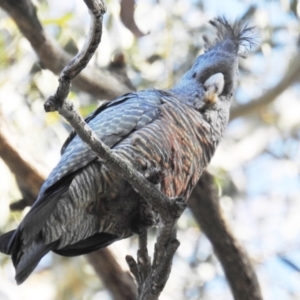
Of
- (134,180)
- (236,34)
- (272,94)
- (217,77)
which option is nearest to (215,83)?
(217,77)

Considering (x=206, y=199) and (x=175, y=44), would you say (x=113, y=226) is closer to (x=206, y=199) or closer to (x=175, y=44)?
(x=206, y=199)

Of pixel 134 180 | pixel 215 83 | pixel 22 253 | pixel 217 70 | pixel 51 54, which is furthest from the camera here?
pixel 51 54

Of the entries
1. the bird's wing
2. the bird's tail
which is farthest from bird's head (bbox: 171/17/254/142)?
the bird's tail

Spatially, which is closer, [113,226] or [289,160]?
[113,226]

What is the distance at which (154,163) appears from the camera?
296 cm

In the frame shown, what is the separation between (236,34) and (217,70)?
32 centimetres

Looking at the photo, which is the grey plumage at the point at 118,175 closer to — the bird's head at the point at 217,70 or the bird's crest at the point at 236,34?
the bird's head at the point at 217,70

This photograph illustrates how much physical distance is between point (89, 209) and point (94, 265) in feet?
3.17

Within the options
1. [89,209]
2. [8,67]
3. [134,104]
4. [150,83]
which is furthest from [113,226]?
[150,83]

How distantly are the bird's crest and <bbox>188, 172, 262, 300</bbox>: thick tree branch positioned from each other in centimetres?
75

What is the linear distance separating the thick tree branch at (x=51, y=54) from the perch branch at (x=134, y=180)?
1.38 m

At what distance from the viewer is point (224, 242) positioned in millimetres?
3781

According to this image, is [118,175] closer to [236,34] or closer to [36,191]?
[36,191]

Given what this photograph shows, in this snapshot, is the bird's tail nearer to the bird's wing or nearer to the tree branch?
the bird's wing
